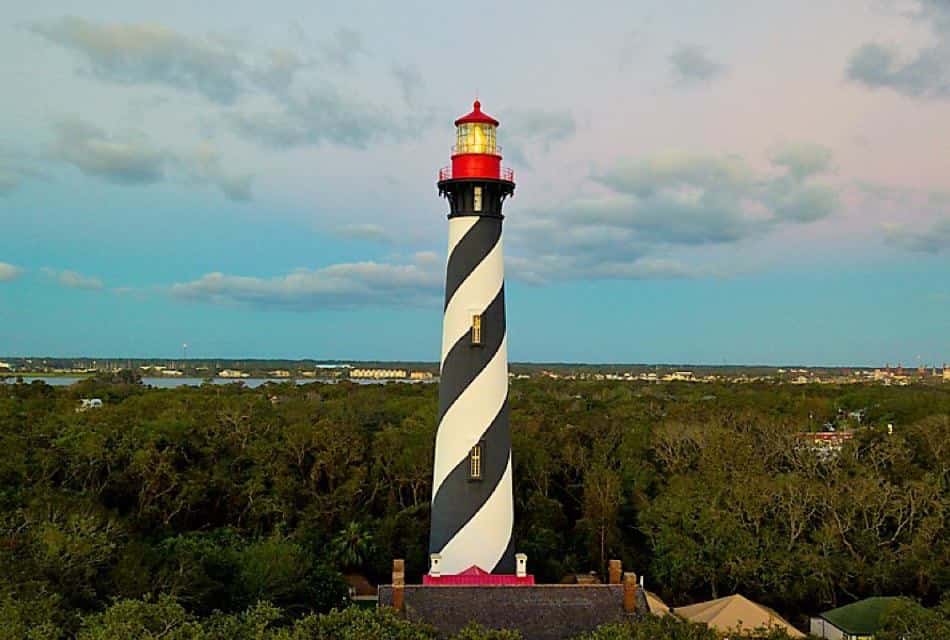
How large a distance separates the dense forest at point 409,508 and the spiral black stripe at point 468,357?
649cm

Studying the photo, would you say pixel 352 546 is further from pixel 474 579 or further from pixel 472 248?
pixel 472 248

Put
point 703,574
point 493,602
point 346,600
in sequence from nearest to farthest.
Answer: point 493,602, point 346,600, point 703,574

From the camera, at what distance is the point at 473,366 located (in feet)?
55.2

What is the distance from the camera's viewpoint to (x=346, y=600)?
21766mm

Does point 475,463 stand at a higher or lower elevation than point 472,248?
lower

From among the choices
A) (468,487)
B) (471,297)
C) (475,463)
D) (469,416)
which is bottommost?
(468,487)

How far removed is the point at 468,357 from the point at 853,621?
1240 cm

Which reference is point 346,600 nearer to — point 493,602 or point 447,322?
point 493,602

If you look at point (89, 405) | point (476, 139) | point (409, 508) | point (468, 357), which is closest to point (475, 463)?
point (468, 357)

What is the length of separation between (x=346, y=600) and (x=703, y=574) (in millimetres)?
10306

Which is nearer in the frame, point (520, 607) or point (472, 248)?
point (520, 607)

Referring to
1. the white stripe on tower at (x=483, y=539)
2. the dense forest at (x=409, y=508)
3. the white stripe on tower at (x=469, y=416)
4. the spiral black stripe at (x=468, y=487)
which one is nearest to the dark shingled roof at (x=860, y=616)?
the dense forest at (x=409, y=508)

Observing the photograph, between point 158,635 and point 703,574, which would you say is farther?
point 703,574

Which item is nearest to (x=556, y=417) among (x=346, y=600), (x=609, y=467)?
(x=609, y=467)
